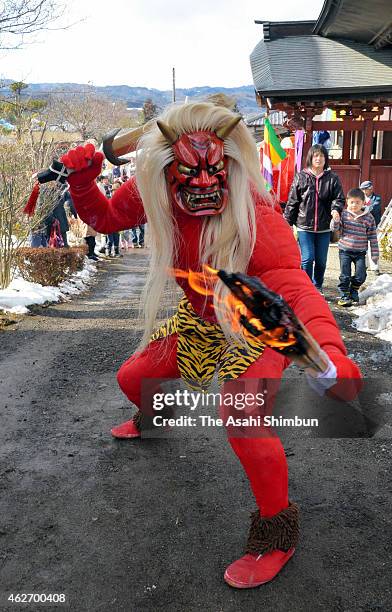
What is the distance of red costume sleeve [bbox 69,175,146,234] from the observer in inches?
102

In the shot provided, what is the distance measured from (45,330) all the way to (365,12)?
30.1 feet

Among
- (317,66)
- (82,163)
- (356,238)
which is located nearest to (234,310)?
(82,163)

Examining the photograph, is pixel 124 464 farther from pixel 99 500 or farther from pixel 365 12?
pixel 365 12

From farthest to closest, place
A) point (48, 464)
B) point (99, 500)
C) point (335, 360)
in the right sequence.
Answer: point (48, 464) < point (99, 500) < point (335, 360)

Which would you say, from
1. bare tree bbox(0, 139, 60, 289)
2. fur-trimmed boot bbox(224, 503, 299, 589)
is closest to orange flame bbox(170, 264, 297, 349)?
fur-trimmed boot bbox(224, 503, 299, 589)

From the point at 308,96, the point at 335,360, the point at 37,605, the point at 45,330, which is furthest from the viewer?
the point at 308,96

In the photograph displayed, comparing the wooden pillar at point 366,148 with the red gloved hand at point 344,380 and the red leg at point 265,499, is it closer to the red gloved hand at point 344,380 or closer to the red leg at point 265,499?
the red leg at point 265,499

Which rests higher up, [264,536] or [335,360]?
[335,360]

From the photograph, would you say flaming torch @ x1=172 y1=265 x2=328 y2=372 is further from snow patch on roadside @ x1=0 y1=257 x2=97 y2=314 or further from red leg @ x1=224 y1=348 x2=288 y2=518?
snow patch on roadside @ x1=0 y1=257 x2=97 y2=314

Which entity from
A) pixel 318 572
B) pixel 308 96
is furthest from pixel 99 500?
pixel 308 96

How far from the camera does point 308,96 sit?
10.6 meters

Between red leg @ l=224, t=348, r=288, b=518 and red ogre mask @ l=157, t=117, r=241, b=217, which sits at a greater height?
red ogre mask @ l=157, t=117, r=241, b=217

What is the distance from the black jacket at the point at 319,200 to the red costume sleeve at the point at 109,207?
12.5ft

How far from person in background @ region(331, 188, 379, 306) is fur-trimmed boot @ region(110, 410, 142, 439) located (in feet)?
12.9
